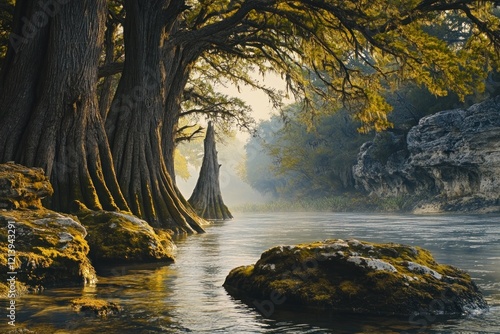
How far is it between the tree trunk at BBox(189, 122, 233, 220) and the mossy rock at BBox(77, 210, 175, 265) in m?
24.6

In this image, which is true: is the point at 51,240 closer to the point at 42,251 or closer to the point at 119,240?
the point at 42,251

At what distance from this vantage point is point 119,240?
1095 centimetres

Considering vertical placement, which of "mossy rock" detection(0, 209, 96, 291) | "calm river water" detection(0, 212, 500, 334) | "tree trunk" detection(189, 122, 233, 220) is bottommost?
"calm river water" detection(0, 212, 500, 334)

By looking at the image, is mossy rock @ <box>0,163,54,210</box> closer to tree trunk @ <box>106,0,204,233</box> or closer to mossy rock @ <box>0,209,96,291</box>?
mossy rock @ <box>0,209,96,291</box>

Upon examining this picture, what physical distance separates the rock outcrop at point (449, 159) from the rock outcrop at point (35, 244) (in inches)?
1484

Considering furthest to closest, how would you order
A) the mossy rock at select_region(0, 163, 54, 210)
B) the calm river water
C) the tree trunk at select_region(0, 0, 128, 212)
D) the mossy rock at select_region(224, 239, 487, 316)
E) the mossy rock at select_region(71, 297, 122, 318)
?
the tree trunk at select_region(0, 0, 128, 212), the mossy rock at select_region(0, 163, 54, 210), the mossy rock at select_region(224, 239, 487, 316), the mossy rock at select_region(71, 297, 122, 318), the calm river water

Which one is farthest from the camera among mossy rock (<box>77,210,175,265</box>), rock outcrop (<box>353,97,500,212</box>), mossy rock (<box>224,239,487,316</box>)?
rock outcrop (<box>353,97,500,212</box>)

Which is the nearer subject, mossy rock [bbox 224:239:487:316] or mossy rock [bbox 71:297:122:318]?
mossy rock [bbox 71:297:122:318]

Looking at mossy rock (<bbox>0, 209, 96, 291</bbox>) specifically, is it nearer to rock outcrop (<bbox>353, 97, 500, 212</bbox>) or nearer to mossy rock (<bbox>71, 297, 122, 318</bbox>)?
mossy rock (<bbox>71, 297, 122, 318</bbox>)

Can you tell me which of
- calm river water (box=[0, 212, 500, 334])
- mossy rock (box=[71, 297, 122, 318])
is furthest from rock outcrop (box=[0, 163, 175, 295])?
mossy rock (box=[71, 297, 122, 318])

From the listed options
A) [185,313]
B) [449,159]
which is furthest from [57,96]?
[449,159]

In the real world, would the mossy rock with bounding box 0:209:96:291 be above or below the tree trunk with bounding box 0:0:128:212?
below

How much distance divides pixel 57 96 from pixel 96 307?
26.4 feet

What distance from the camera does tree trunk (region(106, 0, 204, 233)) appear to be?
59.0 feet
